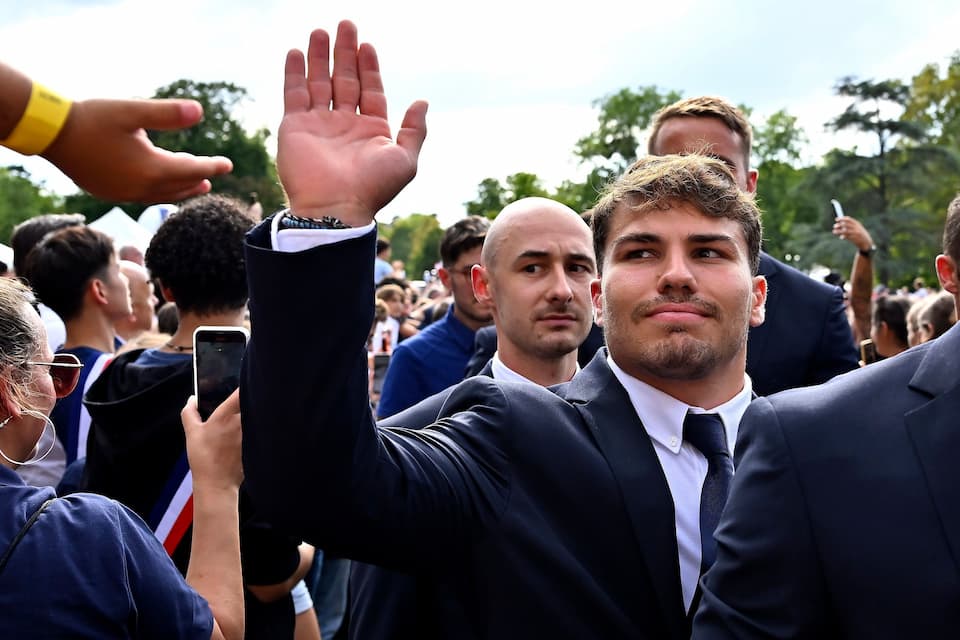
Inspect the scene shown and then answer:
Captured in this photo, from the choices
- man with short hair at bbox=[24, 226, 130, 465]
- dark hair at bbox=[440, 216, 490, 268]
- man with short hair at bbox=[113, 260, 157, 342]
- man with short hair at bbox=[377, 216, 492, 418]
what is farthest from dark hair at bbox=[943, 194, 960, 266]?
man with short hair at bbox=[113, 260, 157, 342]

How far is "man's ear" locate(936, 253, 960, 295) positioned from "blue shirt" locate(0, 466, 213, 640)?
195 centimetres

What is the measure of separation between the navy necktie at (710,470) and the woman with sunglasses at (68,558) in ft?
3.58

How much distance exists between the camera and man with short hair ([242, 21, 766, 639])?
78.3 inches

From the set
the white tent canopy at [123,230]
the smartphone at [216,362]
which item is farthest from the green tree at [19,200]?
the smartphone at [216,362]

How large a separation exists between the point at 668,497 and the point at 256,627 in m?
1.58

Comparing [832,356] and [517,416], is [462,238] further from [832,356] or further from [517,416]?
[517,416]

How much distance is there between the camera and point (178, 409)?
3219 mm

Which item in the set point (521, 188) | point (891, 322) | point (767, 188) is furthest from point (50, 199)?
point (891, 322)

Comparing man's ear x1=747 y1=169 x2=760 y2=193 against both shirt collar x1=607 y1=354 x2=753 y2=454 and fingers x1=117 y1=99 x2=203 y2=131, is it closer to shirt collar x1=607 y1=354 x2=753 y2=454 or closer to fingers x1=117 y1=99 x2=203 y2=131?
shirt collar x1=607 y1=354 x2=753 y2=454

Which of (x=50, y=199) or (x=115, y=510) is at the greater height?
(x=115, y=510)

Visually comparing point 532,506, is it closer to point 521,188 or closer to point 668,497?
point 668,497

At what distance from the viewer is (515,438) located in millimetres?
2377

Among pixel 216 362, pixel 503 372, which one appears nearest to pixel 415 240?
pixel 503 372

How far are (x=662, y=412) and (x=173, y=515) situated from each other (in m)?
1.50
